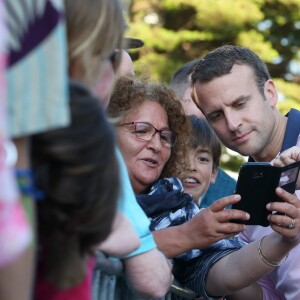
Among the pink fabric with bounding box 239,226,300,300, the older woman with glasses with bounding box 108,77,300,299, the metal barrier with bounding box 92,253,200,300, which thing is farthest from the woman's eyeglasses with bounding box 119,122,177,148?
the metal barrier with bounding box 92,253,200,300

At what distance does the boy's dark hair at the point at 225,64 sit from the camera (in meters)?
4.38

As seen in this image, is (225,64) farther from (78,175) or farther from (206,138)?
(78,175)

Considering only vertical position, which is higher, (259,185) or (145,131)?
(259,185)

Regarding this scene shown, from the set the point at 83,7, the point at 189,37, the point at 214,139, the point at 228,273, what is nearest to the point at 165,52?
the point at 189,37

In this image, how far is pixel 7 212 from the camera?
1255 mm

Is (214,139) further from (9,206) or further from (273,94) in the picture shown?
(9,206)

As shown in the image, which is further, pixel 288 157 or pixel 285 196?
pixel 288 157

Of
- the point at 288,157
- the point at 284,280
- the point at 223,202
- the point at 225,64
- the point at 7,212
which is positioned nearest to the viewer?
the point at 7,212

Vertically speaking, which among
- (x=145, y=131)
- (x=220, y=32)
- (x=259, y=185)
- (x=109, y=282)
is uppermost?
(x=109, y=282)

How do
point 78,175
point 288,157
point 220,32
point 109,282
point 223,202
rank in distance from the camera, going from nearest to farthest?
point 78,175 → point 109,282 → point 223,202 → point 288,157 → point 220,32

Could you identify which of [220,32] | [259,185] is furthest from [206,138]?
[220,32]

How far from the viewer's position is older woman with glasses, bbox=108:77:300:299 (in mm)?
3297

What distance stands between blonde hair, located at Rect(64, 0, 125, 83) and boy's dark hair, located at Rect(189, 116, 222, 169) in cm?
291

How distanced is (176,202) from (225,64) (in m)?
1.22
